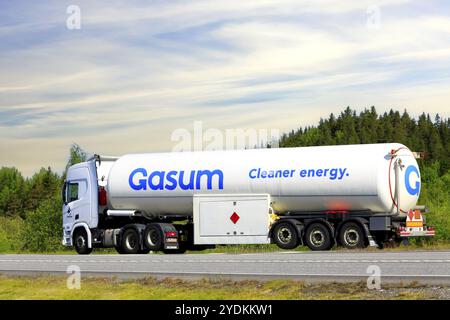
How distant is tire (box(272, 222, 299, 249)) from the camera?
27.1m

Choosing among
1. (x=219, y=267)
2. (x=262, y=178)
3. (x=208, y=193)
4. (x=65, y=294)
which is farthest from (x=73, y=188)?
(x=65, y=294)

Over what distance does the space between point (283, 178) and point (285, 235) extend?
186 cm

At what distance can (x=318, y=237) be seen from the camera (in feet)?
88.0

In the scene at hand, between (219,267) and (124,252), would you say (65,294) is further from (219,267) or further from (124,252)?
(124,252)

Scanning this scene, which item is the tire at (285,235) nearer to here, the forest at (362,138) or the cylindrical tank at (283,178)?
the cylindrical tank at (283,178)

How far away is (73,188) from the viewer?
31.3 m

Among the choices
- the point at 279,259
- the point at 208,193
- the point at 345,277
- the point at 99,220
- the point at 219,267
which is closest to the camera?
the point at 345,277

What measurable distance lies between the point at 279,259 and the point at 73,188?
40.2 ft

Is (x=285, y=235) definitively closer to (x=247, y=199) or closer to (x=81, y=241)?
(x=247, y=199)

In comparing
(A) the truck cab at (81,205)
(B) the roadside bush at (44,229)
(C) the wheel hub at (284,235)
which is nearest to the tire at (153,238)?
(A) the truck cab at (81,205)

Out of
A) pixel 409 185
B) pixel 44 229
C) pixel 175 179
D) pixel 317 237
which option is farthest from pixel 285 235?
pixel 44 229

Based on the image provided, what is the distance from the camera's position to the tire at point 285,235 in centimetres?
2709

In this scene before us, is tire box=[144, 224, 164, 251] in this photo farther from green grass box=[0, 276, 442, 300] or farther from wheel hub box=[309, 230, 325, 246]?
green grass box=[0, 276, 442, 300]

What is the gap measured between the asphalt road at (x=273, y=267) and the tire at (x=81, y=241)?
613cm
